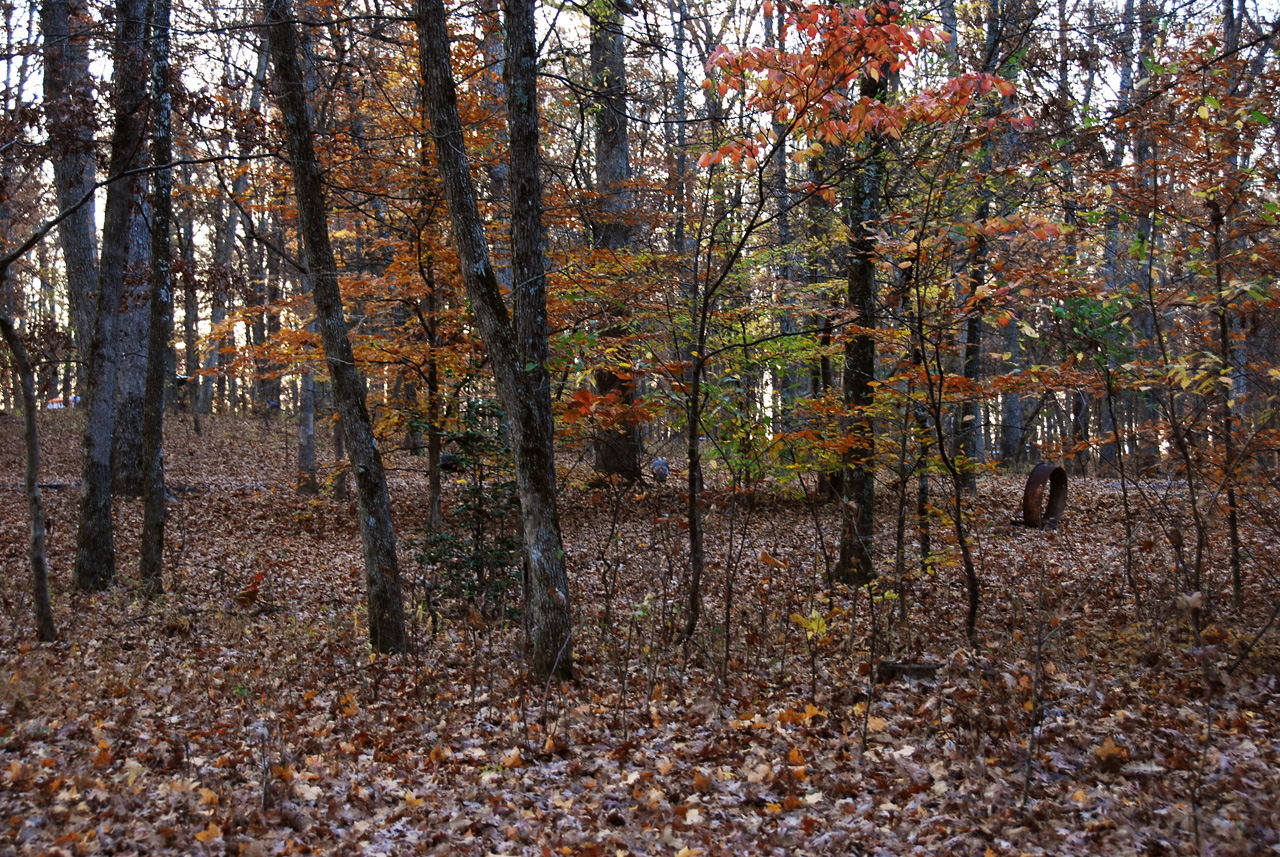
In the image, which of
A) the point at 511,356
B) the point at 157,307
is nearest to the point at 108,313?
the point at 157,307

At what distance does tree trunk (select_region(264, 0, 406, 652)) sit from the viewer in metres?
7.07

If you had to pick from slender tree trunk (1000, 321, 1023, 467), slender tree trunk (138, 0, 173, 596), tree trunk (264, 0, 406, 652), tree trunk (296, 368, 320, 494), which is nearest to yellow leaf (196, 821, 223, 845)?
tree trunk (264, 0, 406, 652)

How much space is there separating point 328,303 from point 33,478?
2811 millimetres

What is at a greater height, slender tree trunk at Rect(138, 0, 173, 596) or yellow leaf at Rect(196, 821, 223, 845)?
slender tree trunk at Rect(138, 0, 173, 596)

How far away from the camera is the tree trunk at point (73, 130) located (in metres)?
8.16

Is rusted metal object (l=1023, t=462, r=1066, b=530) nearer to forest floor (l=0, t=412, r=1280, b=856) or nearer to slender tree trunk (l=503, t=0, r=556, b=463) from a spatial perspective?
forest floor (l=0, t=412, r=1280, b=856)

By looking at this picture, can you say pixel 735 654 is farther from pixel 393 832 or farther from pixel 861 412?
pixel 393 832

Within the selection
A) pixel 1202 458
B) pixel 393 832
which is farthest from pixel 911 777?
pixel 1202 458

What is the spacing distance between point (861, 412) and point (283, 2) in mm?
6817

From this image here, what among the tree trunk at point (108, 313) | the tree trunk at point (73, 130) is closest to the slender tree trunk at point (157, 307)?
the tree trunk at point (108, 313)

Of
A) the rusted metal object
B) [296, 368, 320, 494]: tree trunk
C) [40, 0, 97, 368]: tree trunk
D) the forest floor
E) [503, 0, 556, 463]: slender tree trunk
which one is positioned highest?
[40, 0, 97, 368]: tree trunk

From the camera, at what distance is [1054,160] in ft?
22.9

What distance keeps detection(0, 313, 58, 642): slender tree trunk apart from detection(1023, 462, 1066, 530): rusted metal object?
12057mm

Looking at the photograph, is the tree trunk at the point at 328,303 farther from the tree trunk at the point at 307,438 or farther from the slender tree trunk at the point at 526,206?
the tree trunk at the point at 307,438
